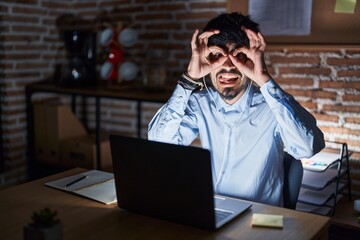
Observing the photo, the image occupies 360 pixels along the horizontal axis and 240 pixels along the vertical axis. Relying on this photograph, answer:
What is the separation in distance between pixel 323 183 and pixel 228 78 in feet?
2.40

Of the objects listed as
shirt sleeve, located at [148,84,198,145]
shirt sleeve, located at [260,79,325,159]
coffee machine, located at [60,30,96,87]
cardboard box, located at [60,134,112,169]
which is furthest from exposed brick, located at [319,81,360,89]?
coffee machine, located at [60,30,96,87]

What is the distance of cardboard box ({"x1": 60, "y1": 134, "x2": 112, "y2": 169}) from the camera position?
122 inches

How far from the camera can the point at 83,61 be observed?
10.7ft

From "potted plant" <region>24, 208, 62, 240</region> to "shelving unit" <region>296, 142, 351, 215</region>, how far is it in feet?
4.61

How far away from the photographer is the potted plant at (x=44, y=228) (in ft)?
3.56

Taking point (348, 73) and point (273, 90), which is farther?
point (348, 73)

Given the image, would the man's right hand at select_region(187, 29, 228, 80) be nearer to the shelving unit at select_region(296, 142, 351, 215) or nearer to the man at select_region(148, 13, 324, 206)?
the man at select_region(148, 13, 324, 206)

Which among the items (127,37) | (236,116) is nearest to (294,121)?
(236,116)

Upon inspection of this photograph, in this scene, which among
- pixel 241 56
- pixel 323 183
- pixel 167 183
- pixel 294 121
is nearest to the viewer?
pixel 167 183

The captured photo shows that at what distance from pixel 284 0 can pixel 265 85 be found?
977 mm

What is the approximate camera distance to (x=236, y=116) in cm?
194

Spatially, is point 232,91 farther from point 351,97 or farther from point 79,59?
point 79,59

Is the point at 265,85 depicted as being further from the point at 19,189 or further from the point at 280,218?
the point at 19,189

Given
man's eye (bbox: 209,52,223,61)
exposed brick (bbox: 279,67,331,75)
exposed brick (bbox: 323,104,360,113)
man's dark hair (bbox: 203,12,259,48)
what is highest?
man's dark hair (bbox: 203,12,259,48)
